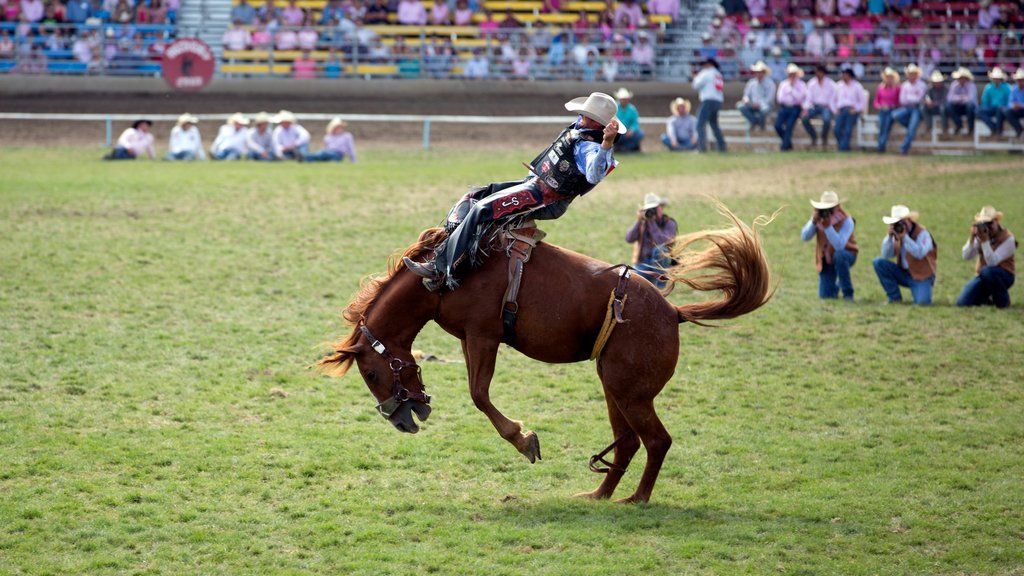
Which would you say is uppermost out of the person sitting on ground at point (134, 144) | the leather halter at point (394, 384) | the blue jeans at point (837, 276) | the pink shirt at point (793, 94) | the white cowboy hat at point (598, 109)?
the white cowboy hat at point (598, 109)

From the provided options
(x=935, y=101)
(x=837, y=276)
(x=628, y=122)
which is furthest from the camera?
(x=935, y=101)

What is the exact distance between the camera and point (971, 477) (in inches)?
279

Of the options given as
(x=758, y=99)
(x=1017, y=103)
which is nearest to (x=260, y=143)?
(x=758, y=99)

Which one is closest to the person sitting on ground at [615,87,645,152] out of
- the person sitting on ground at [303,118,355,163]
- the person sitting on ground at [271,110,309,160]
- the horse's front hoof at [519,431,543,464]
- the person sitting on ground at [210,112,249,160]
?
the person sitting on ground at [303,118,355,163]

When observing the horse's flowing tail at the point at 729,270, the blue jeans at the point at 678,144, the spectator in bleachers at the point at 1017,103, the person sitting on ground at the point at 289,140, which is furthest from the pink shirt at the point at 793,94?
the horse's flowing tail at the point at 729,270

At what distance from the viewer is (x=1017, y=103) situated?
2227 cm

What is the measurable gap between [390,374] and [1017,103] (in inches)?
772

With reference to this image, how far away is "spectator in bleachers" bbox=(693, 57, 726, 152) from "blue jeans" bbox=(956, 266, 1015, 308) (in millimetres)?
11206

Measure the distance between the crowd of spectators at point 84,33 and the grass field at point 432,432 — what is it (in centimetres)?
1319

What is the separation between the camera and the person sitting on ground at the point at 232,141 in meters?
21.8

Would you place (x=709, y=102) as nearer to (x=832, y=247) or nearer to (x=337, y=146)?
(x=337, y=146)

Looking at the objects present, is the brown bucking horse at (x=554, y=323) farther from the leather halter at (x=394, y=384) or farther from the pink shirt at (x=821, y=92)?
the pink shirt at (x=821, y=92)

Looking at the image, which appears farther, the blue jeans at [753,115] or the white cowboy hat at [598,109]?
the blue jeans at [753,115]

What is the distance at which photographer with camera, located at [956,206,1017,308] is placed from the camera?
1169 cm
